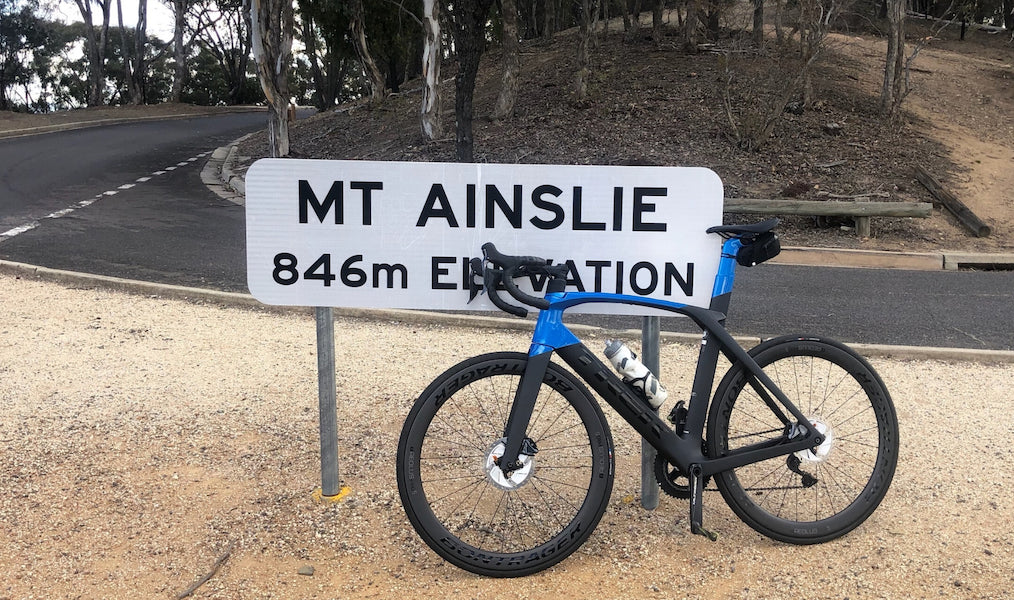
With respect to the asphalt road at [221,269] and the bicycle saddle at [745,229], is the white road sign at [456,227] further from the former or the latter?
the asphalt road at [221,269]

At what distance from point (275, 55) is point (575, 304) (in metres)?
15.7

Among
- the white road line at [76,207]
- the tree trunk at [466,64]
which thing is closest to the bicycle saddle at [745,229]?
the white road line at [76,207]

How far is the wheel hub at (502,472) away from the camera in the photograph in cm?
301

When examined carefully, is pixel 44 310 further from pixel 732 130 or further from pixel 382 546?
pixel 732 130

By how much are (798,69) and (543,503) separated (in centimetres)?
1380

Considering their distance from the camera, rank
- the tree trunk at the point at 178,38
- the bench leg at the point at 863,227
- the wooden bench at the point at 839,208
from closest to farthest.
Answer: the wooden bench at the point at 839,208 < the bench leg at the point at 863,227 < the tree trunk at the point at 178,38

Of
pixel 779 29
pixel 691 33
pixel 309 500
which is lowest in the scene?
pixel 309 500

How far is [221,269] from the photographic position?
8.93 metres

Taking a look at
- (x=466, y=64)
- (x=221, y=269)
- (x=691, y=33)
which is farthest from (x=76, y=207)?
(x=691, y=33)

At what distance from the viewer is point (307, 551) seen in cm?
318

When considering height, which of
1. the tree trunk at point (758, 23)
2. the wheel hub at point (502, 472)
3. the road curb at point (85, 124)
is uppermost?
the tree trunk at point (758, 23)

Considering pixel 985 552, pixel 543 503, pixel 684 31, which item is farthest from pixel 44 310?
pixel 684 31

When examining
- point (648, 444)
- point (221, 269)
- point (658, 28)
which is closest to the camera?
point (648, 444)

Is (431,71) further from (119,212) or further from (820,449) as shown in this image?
(820,449)
